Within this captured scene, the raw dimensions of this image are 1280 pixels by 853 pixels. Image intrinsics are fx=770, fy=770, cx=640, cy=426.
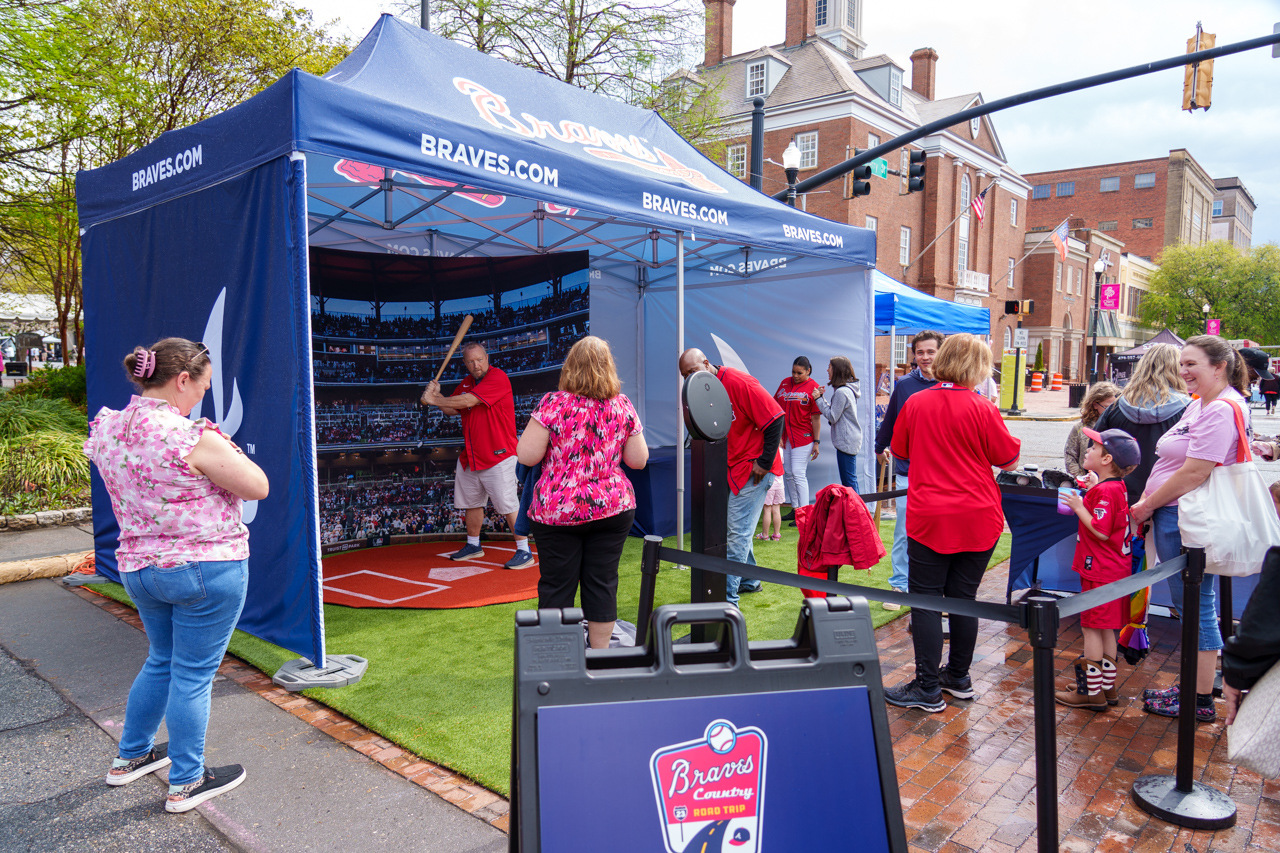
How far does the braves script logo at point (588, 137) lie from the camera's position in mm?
4922

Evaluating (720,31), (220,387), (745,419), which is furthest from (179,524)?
(720,31)

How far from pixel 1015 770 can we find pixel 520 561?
4216mm

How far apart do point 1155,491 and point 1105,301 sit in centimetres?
3013

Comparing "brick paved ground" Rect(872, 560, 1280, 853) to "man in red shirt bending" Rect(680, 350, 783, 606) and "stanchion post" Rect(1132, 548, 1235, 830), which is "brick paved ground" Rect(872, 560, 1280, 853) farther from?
"man in red shirt bending" Rect(680, 350, 783, 606)

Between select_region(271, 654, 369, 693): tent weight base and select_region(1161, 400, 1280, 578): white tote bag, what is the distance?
4032 millimetres

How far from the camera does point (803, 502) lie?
24.7ft

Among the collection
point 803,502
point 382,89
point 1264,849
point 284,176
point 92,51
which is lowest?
point 1264,849

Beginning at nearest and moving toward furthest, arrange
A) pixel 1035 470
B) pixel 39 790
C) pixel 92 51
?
pixel 39 790 < pixel 1035 470 < pixel 92 51

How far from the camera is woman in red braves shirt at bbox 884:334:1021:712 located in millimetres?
3549

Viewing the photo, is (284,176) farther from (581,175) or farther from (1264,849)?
(1264,849)

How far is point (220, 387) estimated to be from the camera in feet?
Answer: 14.1

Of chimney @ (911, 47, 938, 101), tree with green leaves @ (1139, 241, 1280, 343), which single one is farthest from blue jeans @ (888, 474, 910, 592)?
tree with green leaves @ (1139, 241, 1280, 343)

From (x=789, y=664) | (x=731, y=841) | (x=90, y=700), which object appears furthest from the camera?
(x=90, y=700)

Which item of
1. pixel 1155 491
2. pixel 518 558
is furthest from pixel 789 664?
pixel 518 558
